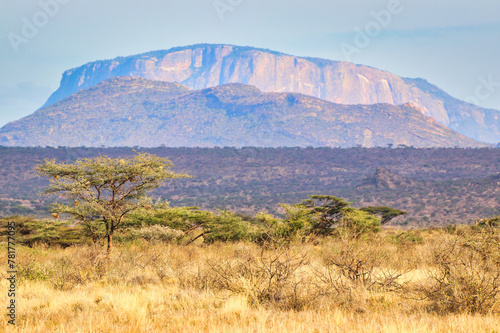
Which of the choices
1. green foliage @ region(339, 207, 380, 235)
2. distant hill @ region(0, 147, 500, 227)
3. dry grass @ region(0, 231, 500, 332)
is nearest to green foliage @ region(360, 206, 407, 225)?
green foliage @ region(339, 207, 380, 235)

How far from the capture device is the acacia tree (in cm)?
1463

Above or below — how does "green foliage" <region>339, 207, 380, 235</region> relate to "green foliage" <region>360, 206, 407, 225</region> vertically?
above

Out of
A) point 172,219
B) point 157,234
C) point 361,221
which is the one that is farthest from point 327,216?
point 157,234

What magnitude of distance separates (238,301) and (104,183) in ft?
27.7

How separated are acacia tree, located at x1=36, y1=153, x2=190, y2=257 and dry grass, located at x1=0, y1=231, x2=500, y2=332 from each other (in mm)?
2970

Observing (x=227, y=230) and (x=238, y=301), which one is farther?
(x=227, y=230)

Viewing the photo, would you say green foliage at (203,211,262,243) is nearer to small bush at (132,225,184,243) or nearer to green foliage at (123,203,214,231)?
green foliage at (123,203,214,231)

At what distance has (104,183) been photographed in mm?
15492

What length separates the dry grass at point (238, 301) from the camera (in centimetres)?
714

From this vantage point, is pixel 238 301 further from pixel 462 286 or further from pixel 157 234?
pixel 157 234

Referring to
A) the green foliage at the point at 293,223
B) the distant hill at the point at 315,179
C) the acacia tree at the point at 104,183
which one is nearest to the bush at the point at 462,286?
the acacia tree at the point at 104,183

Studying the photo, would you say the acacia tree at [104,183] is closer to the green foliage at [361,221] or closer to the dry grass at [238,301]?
the dry grass at [238,301]

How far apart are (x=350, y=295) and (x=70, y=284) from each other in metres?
6.61

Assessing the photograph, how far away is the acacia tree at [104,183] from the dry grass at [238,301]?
2970mm
